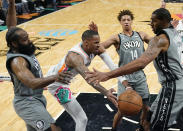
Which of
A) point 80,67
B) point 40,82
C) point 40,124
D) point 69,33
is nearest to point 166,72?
point 80,67

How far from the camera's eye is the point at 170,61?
11.7ft

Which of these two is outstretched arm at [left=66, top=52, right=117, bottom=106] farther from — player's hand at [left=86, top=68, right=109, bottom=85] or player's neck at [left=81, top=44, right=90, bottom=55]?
player's hand at [left=86, top=68, right=109, bottom=85]

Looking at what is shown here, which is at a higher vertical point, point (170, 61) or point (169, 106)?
point (170, 61)

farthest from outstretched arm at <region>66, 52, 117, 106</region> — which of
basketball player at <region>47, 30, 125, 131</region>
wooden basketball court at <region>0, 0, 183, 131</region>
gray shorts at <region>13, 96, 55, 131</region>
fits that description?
wooden basketball court at <region>0, 0, 183, 131</region>

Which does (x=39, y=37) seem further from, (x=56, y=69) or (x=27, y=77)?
(x=27, y=77)

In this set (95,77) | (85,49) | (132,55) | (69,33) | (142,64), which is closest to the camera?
(95,77)

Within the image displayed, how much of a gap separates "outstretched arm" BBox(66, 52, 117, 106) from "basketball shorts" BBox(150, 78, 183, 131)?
0.70m

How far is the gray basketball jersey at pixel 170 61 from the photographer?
11.3 ft

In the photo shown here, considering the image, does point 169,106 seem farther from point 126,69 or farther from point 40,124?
point 40,124

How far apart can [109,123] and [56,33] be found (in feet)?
25.7

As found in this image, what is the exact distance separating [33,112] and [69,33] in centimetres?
903

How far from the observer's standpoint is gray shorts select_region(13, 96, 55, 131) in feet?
11.8

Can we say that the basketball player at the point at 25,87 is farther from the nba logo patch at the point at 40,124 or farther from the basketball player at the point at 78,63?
the basketball player at the point at 78,63

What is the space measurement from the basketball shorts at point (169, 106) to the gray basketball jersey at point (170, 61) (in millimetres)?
96
